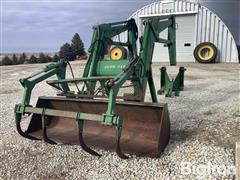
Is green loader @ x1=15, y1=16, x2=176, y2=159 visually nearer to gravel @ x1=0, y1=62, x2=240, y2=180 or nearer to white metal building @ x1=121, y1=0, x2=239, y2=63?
gravel @ x1=0, y1=62, x2=240, y2=180

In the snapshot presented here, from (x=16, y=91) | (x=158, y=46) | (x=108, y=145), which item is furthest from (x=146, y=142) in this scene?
(x=158, y=46)

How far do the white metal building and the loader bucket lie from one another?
14.1 metres

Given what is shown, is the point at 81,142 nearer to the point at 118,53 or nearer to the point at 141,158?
the point at 141,158

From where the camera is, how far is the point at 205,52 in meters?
17.0

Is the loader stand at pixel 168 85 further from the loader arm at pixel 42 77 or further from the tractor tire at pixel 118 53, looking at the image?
the tractor tire at pixel 118 53

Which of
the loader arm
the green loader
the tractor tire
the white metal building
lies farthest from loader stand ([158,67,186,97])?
the white metal building

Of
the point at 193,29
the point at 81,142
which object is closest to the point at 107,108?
the point at 81,142

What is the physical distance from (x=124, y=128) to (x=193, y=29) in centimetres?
1465

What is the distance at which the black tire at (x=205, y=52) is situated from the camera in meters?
16.5

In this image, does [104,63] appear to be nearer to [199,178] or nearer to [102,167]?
[102,167]

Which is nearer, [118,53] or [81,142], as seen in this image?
[81,142]

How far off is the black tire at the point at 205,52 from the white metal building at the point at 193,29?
74cm

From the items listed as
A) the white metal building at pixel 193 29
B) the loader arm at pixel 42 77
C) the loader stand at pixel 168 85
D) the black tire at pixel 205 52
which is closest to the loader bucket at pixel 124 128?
the loader arm at pixel 42 77

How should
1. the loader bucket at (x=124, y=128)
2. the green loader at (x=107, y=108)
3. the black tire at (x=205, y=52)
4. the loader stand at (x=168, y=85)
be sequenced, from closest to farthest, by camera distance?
the green loader at (x=107, y=108), the loader bucket at (x=124, y=128), the loader stand at (x=168, y=85), the black tire at (x=205, y=52)
